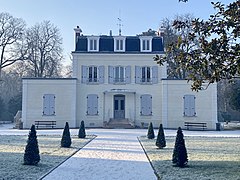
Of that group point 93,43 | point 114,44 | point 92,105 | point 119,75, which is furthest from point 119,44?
point 92,105

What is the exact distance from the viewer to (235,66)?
22.1 feet

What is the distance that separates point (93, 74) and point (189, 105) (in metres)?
8.46

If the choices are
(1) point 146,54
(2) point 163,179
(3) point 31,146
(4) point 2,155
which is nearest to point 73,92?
(1) point 146,54

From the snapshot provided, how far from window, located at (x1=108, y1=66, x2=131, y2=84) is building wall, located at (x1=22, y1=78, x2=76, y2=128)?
318 cm

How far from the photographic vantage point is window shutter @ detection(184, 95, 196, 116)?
27.0m

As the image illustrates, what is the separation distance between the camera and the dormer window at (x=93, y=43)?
2856 centimetres

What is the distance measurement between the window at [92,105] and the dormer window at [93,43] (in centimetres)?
413

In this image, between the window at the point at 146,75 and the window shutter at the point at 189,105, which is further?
the window at the point at 146,75

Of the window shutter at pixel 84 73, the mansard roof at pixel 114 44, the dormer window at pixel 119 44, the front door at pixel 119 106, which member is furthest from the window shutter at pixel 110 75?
the window shutter at pixel 84 73

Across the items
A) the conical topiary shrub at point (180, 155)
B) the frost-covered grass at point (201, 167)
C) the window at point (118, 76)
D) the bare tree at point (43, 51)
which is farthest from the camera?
the bare tree at point (43, 51)

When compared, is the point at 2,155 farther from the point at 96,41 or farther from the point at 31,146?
the point at 96,41

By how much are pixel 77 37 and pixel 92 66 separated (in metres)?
3.26

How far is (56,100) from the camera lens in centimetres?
2709

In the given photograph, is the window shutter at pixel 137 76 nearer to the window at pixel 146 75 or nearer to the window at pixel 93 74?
the window at pixel 146 75
